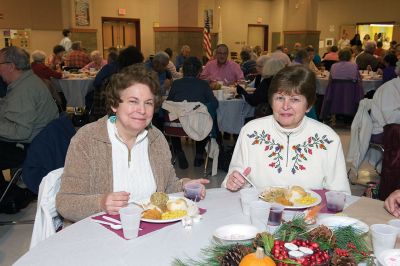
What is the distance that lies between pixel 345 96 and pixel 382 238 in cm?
595

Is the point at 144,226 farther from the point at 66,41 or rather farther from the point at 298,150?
the point at 66,41

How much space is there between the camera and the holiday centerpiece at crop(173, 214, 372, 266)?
0.98 meters

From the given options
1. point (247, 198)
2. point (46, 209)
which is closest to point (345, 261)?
point (247, 198)

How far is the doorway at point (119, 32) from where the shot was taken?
13.7m

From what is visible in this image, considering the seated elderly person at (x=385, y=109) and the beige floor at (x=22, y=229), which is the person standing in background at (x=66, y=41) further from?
the seated elderly person at (x=385, y=109)

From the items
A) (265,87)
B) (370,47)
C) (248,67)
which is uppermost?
(370,47)

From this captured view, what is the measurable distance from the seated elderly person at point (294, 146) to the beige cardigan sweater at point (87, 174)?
0.53 meters

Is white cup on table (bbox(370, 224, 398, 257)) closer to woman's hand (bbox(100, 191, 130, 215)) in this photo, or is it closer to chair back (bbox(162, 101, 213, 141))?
woman's hand (bbox(100, 191, 130, 215))

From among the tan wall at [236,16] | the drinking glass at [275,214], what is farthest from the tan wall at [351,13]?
the drinking glass at [275,214]

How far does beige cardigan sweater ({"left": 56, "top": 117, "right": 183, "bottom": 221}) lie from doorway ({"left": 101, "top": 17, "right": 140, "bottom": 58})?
1226cm

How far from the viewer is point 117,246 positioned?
1.33 m

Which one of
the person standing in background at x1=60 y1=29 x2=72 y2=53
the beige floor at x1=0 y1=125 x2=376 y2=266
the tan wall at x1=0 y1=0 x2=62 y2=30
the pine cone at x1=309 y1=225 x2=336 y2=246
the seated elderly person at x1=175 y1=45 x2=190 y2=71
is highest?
the tan wall at x1=0 y1=0 x2=62 y2=30

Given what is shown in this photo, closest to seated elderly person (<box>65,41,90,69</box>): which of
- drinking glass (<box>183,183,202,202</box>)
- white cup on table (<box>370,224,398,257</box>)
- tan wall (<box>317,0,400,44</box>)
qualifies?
drinking glass (<box>183,183,202,202</box>)

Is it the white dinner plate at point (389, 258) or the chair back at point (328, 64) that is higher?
the chair back at point (328, 64)
